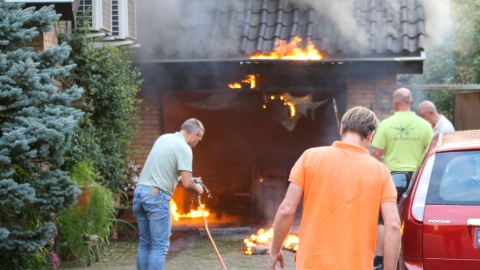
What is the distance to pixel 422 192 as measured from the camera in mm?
5828

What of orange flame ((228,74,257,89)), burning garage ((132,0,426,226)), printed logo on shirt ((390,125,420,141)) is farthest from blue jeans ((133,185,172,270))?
orange flame ((228,74,257,89))

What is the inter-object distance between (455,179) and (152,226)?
10.2 feet

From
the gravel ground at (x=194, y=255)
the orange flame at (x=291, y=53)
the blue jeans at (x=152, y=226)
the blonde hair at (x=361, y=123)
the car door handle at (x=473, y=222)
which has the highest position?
the orange flame at (x=291, y=53)

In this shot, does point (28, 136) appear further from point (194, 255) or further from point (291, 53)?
point (291, 53)

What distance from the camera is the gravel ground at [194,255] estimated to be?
9.63m

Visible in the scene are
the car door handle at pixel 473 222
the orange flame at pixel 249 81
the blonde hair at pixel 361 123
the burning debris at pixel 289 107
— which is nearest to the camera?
the blonde hair at pixel 361 123

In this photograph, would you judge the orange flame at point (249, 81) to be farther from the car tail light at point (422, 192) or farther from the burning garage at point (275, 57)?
the car tail light at point (422, 192)

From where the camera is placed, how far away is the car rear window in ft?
18.8

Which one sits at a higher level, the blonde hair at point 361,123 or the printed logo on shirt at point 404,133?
the blonde hair at point 361,123

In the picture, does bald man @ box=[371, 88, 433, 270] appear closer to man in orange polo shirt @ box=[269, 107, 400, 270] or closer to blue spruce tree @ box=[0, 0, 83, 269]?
blue spruce tree @ box=[0, 0, 83, 269]

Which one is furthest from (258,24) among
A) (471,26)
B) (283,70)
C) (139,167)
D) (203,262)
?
(471,26)

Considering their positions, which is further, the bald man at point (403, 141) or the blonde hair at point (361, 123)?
the bald man at point (403, 141)

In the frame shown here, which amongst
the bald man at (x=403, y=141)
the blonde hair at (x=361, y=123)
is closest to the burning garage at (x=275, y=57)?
the bald man at (x=403, y=141)

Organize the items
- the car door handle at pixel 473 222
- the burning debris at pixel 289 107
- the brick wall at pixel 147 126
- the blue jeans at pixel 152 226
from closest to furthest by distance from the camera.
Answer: the car door handle at pixel 473 222 → the blue jeans at pixel 152 226 → the burning debris at pixel 289 107 → the brick wall at pixel 147 126
